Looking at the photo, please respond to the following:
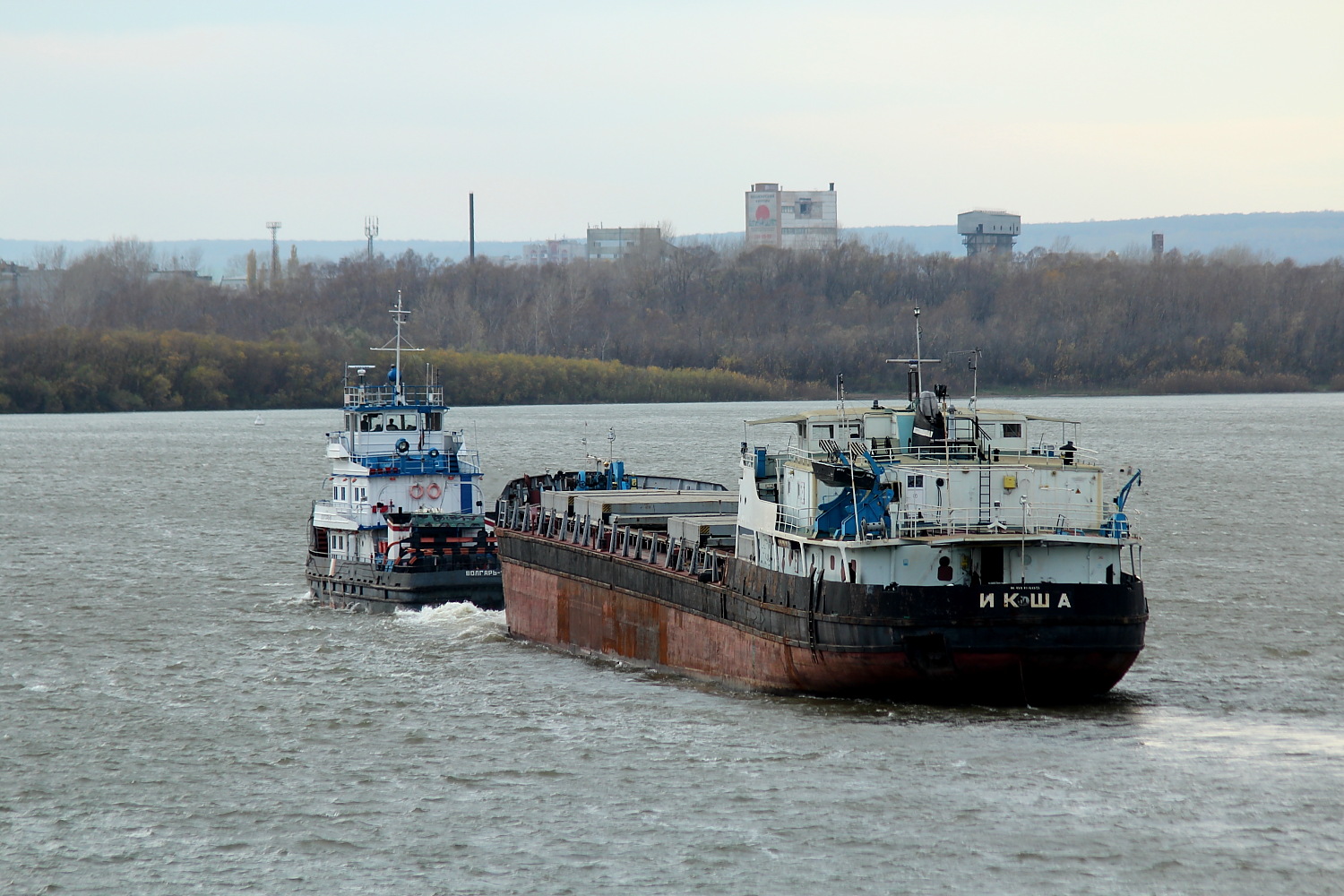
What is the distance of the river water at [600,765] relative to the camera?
2189cm

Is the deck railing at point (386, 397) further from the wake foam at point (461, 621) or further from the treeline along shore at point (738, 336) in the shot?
the treeline along shore at point (738, 336)

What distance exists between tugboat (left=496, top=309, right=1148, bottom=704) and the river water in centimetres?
83

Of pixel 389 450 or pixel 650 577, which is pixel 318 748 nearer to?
pixel 650 577

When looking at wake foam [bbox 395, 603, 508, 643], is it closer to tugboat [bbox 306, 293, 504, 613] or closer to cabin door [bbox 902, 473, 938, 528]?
tugboat [bbox 306, 293, 504, 613]

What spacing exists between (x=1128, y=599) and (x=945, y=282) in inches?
6461

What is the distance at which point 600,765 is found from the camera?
26688 mm

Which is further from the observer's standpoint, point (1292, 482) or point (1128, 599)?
point (1292, 482)

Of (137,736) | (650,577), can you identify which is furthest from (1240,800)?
(137,736)

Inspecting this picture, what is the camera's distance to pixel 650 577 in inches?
1362

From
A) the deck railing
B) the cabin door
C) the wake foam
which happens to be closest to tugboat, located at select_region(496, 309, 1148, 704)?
the cabin door

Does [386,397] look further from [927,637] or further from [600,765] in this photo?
[927,637]

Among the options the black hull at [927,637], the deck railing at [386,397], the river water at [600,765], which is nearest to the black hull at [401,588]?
the river water at [600,765]

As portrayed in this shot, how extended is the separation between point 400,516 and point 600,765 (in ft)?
60.0

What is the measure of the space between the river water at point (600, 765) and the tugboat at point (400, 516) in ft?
3.14
